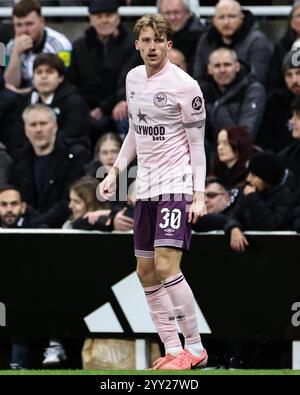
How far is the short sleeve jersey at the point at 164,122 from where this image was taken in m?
8.49

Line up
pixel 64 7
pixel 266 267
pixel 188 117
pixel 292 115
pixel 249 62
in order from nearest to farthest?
pixel 188 117
pixel 266 267
pixel 292 115
pixel 249 62
pixel 64 7

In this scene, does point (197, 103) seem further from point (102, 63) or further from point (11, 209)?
point (102, 63)

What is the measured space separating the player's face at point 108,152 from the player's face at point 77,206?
539mm

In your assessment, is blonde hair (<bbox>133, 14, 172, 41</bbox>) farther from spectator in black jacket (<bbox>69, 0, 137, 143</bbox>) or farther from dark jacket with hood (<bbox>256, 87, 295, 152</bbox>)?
spectator in black jacket (<bbox>69, 0, 137, 143</bbox>)

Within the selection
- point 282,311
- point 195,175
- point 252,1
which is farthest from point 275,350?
point 252,1

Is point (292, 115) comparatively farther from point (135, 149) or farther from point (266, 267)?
point (135, 149)

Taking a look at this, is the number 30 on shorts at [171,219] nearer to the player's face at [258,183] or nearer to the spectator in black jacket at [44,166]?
the player's face at [258,183]

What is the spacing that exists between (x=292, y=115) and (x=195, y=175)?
3.24 metres

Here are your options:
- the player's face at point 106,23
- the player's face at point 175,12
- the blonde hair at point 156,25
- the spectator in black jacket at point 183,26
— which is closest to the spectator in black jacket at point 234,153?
the spectator in black jacket at point 183,26

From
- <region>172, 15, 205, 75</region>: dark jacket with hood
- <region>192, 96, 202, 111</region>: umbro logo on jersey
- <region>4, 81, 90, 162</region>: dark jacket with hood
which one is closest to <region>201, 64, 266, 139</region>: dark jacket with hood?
<region>172, 15, 205, 75</region>: dark jacket with hood

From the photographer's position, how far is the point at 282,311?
10.6 metres

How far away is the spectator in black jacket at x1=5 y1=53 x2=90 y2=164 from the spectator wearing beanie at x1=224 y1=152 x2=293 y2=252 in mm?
1982

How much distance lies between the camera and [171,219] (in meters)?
8.59

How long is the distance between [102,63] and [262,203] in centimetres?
315
